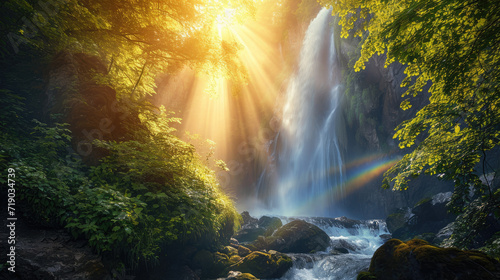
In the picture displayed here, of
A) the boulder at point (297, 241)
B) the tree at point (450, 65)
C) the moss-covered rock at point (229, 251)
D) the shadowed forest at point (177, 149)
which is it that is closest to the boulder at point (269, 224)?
the shadowed forest at point (177, 149)

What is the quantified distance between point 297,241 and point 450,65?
1240 centimetres

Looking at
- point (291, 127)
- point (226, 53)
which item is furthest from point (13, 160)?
point (291, 127)

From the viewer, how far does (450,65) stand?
140 inches

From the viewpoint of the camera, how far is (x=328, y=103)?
1120 inches

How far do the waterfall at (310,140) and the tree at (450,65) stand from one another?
74.5 ft

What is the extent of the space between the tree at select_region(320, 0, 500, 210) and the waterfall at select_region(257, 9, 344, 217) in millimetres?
22706

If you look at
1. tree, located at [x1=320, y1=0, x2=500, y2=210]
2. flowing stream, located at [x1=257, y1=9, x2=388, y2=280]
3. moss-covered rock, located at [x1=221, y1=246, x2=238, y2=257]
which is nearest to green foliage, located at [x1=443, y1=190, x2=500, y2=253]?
tree, located at [x1=320, y1=0, x2=500, y2=210]

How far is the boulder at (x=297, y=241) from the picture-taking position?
1278 cm

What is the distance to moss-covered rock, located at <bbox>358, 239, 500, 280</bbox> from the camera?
11.3ft

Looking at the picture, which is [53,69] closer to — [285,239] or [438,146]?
[438,146]

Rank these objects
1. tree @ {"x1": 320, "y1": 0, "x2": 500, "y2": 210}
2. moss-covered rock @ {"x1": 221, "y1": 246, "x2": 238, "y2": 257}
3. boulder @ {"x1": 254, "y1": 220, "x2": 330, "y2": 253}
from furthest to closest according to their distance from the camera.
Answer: boulder @ {"x1": 254, "y1": 220, "x2": 330, "y2": 253} < moss-covered rock @ {"x1": 221, "y1": 246, "x2": 238, "y2": 257} < tree @ {"x1": 320, "y1": 0, "x2": 500, "y2": 210}

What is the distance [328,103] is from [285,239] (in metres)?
21.1

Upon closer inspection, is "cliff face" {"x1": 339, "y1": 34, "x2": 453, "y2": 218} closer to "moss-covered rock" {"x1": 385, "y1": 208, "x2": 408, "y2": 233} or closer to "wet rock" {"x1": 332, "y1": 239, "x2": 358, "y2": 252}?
"moss-covered rock" {"x1": 385, "y1": 208, "x2": 408, "y2": 233}

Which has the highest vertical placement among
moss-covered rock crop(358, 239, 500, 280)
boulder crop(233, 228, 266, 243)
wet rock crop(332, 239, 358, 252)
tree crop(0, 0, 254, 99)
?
tree crop(0, 0, 254, 99)
